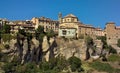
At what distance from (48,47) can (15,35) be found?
5782 mm

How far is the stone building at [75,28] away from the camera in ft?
200

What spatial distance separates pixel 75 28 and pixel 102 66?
11.1 metres

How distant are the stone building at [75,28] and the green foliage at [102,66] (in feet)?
23.5

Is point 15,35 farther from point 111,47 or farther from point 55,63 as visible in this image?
point 111,47

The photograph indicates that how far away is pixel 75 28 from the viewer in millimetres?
63438

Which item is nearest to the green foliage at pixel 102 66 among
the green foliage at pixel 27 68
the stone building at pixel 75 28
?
the stone building at pixel 75 28

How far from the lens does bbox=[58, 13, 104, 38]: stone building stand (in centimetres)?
6091

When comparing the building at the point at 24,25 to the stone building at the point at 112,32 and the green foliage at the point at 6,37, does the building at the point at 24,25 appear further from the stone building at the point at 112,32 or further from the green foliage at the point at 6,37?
the stone building at the point at 112,32

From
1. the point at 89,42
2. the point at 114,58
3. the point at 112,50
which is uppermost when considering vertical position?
the point at 89,42

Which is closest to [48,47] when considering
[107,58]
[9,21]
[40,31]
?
[40,31]

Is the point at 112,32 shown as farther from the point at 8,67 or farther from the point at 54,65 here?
the point at 8,67

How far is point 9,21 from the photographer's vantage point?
217 ft

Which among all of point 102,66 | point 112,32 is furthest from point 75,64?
point 112,32

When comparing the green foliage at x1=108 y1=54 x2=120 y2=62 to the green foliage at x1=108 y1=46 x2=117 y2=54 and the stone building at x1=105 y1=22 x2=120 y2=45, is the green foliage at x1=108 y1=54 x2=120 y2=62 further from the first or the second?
the stone building at x1=105 y1=22 x2=120 y2=45
